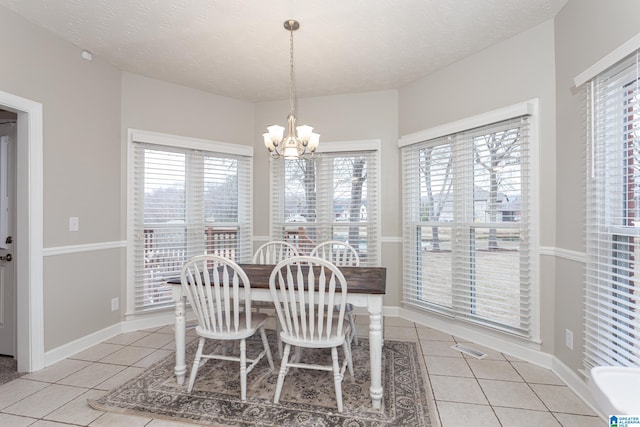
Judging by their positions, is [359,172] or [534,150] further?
[359,172]

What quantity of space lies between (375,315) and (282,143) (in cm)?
143

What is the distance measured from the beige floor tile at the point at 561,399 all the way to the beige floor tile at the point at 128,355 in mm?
3004

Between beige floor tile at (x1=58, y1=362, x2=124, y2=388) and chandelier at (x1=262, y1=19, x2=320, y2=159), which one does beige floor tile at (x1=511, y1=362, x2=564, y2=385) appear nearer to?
chandelier at (x1=262, y1=19, x2=320, y2=159)

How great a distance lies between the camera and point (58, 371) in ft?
8.23

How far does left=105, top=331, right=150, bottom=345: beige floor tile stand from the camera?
3.09 metres

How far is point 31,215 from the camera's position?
2.52 meters

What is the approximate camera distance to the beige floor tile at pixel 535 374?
2.34 metres

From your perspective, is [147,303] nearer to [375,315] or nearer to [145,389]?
[145,389]

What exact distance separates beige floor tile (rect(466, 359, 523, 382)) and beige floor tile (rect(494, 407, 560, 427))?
0.42 metres

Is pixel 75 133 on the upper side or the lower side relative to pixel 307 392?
upper

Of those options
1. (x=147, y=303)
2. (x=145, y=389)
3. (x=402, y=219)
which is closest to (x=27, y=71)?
(x=147, y=303)

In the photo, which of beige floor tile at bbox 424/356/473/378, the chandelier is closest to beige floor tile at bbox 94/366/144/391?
the chandelier

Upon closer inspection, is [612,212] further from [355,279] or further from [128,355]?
[128,355]

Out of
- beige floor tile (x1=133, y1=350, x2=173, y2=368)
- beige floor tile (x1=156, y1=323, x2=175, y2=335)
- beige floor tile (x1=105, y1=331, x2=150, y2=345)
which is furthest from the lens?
beige floor tile (x1=156, y1=323, x2=175, y2=335)
